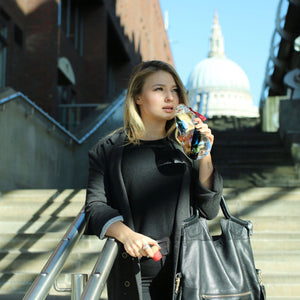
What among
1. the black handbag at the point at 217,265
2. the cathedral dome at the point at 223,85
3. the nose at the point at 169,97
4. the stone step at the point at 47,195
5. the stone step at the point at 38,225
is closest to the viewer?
the black handbag at the point at 217,265

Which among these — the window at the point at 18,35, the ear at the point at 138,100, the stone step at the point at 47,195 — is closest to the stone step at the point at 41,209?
the stone step at the point at 47,195

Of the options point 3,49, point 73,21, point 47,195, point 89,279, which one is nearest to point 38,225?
point 47,195

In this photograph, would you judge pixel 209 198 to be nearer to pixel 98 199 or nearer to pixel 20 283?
pixel 98 199

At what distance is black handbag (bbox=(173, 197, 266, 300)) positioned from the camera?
1.77 meters

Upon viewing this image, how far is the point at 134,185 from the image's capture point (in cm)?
204

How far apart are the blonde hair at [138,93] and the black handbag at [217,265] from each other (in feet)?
1.64

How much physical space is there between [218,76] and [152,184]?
11952cm

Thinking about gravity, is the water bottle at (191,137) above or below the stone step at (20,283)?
above

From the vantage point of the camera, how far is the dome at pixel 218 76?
116m

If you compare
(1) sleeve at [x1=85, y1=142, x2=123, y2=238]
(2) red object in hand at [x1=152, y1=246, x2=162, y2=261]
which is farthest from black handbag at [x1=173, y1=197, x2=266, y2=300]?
(1) sleeve at [x1=85, y1=142, x2=123, y2=238]

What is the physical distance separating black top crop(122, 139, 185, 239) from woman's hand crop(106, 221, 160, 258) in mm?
109

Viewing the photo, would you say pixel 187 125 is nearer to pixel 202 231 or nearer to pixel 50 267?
pixel 202 231

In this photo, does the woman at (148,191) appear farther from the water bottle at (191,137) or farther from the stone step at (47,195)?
the stone step at (47,195)

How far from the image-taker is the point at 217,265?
1803 millimetres
